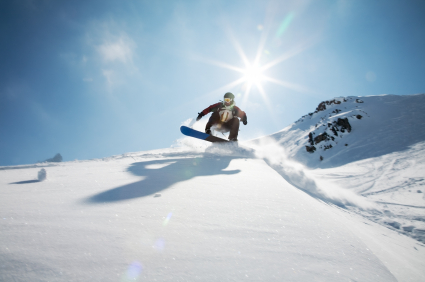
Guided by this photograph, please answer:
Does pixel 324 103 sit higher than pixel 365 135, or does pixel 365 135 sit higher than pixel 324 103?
pixel 324 103

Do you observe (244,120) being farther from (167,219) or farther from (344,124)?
(344,124)

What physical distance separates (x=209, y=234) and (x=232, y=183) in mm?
913

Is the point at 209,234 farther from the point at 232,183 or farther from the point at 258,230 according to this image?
the point at 232,183

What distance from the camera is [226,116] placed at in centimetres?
558

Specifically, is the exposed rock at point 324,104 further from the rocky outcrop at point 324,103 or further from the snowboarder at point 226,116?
the snowboarder at point 226,116

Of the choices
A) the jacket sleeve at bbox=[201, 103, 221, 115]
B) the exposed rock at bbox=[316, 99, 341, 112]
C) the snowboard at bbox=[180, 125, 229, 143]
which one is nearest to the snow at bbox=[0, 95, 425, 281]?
the snowboard at bbox=[180, 125, 229, 143]

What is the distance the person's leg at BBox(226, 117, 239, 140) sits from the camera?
218 inches

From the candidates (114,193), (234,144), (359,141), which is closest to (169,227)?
(114,193)

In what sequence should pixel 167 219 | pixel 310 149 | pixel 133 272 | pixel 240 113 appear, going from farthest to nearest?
pixel 310 149 < pixel 240 113 < pixel 167 219 < pixel 133 272

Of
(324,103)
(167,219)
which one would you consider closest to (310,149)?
(167,219)

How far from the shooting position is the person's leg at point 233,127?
5535 mm

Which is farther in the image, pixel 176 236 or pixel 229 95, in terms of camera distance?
pixel 229 95

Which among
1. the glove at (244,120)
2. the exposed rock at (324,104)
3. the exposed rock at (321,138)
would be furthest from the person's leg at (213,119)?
the exposed rock at (324,104)

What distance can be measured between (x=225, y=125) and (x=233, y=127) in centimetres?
27
